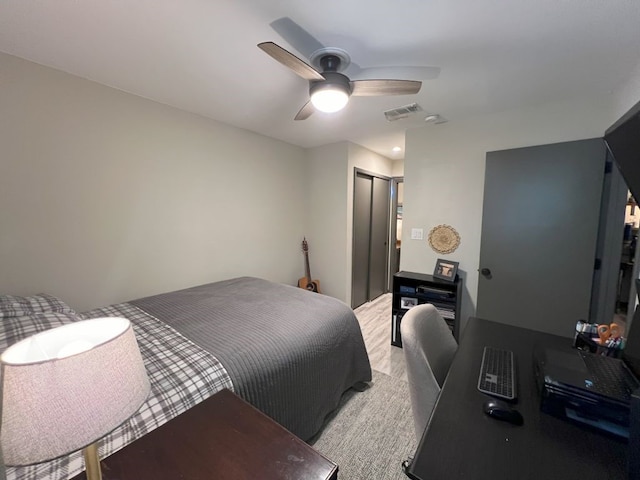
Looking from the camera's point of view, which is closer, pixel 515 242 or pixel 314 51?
pixel 314 51

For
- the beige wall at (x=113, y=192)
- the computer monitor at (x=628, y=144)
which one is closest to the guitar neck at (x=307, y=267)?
the beige wall at (x=113, y=192)

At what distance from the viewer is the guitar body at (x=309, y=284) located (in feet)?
12.3

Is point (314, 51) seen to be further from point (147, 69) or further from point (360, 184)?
point (360, 184)

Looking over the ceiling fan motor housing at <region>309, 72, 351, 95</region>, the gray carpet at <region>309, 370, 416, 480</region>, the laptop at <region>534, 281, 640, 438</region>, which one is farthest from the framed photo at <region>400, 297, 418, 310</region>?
the ceiling fan motor housing at <region>309, 72, 351, 95</region>

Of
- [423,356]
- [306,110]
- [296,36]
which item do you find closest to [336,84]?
[296,36]

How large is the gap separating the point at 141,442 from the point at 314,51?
2003mm

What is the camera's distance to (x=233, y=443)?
778mm

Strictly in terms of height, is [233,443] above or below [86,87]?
below

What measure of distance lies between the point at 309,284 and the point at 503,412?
3.05 metres

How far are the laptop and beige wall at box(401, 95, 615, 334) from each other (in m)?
1.75

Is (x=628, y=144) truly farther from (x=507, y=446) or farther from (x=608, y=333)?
(x=507, y=446)

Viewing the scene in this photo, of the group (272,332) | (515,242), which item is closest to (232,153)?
(272,332)

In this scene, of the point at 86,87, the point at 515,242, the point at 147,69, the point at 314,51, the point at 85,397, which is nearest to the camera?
the point at 85,397

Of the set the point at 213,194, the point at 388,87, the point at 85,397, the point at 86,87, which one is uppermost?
the point at 86,87
